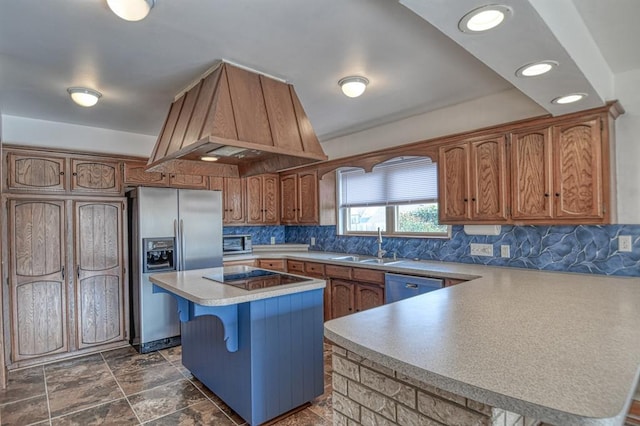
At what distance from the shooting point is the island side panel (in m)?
2.29

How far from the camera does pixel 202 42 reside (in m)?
2.12

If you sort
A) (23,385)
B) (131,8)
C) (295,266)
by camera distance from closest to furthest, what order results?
(131,8) < (23,385) < (295,266)

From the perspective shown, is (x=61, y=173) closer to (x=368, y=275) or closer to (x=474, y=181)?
(x=368, y=275)

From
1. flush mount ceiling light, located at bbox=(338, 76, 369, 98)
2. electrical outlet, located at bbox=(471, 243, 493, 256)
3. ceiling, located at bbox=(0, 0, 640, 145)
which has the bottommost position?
electrical outlet, located at bbox=(471, 243, 493, 256)

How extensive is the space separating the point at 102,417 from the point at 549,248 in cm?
370

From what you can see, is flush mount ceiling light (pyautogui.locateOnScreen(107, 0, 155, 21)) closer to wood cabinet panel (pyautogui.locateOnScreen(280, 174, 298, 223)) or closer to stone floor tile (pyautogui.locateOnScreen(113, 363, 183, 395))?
stone floor tile (pyautogui.locateOnScreen(113, 363, 183, 395))

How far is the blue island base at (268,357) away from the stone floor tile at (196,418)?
0.10 metres

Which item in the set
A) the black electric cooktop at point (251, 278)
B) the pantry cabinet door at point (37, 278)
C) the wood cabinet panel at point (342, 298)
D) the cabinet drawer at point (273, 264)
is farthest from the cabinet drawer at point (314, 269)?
the pantry cabinet door at point (37, 278)

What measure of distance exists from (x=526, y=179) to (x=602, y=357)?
1999mm

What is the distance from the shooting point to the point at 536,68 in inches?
73.5

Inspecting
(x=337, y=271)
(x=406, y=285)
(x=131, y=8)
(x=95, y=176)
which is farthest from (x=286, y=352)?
(x=95, y=176)

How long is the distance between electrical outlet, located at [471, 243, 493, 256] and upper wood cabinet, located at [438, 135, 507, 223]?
35cm

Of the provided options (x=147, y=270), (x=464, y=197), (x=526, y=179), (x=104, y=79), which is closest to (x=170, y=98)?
(x=104, y=79)

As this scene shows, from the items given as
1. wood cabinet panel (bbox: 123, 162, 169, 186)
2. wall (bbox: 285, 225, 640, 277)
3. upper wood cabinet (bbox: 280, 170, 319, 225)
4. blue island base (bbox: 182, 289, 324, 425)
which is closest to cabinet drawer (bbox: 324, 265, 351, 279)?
→ wall (bbox: 285, 225, 640, 277)
